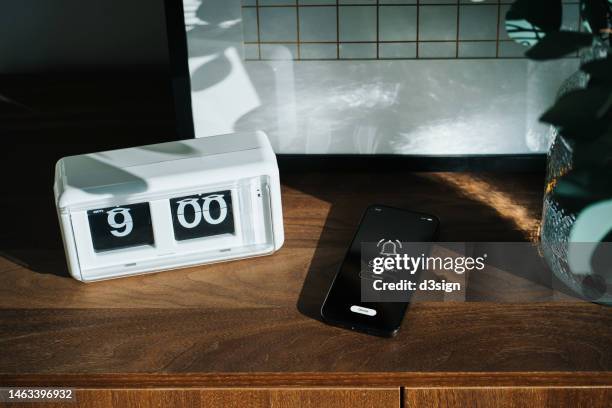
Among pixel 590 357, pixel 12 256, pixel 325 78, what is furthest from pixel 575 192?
pixel 12 256

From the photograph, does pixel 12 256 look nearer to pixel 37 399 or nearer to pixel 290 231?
pixel 37 399

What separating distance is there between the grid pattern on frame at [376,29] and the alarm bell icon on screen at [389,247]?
0.78 feet

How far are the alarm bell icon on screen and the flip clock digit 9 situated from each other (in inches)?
4.4

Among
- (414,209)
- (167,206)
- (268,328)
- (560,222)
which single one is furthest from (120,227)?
(560,222)

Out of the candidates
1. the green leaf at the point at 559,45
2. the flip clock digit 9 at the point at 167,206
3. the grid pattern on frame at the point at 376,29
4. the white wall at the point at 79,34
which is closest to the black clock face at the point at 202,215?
the flip clock digit 9 at the point at 167,206

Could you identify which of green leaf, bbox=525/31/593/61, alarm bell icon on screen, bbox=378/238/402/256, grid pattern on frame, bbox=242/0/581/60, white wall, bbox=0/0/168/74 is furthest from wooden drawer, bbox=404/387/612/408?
white wall, bbox=0/0/168/74

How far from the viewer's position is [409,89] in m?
0.90

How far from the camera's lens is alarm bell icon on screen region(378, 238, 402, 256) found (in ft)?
2.57

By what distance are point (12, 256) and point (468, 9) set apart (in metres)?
0.59

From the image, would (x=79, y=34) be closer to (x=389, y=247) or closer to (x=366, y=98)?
(x=366, y=98)

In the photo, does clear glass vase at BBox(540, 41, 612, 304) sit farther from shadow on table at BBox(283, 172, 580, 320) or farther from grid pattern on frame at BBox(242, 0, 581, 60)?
grid pattern on frame at BBox(242, 0, 581, 60)
